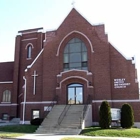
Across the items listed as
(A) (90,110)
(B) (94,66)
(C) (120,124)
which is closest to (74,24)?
(B) (94,66)

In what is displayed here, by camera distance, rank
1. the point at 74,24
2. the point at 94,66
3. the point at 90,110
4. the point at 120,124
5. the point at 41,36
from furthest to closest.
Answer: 1. the point at 41,36
2. the point at 74,24
3. the point at 94,66
4. the point at 90,110
5. the point at 120,124

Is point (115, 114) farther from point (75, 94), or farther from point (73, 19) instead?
point (73, 19)

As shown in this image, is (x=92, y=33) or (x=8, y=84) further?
(x=8, y=84)

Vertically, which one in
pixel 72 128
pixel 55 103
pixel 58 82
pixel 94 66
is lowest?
pixel 72 128

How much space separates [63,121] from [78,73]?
6.65 metres

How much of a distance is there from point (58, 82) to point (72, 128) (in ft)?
25.8

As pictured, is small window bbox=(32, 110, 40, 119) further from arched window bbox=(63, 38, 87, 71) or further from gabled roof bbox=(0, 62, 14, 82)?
gabled roof bbox=(0, 62, 14, 82)

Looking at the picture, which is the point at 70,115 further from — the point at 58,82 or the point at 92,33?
the point at 92,33

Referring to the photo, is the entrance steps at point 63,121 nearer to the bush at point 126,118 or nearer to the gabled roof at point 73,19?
the bush at point 126,118

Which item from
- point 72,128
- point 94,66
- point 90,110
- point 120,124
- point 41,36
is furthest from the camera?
point 41,36

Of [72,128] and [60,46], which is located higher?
[60,46]

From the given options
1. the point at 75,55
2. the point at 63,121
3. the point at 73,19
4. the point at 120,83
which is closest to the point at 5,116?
the point at 75,55

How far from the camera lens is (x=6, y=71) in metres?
37.0

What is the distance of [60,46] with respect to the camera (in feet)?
90.6
